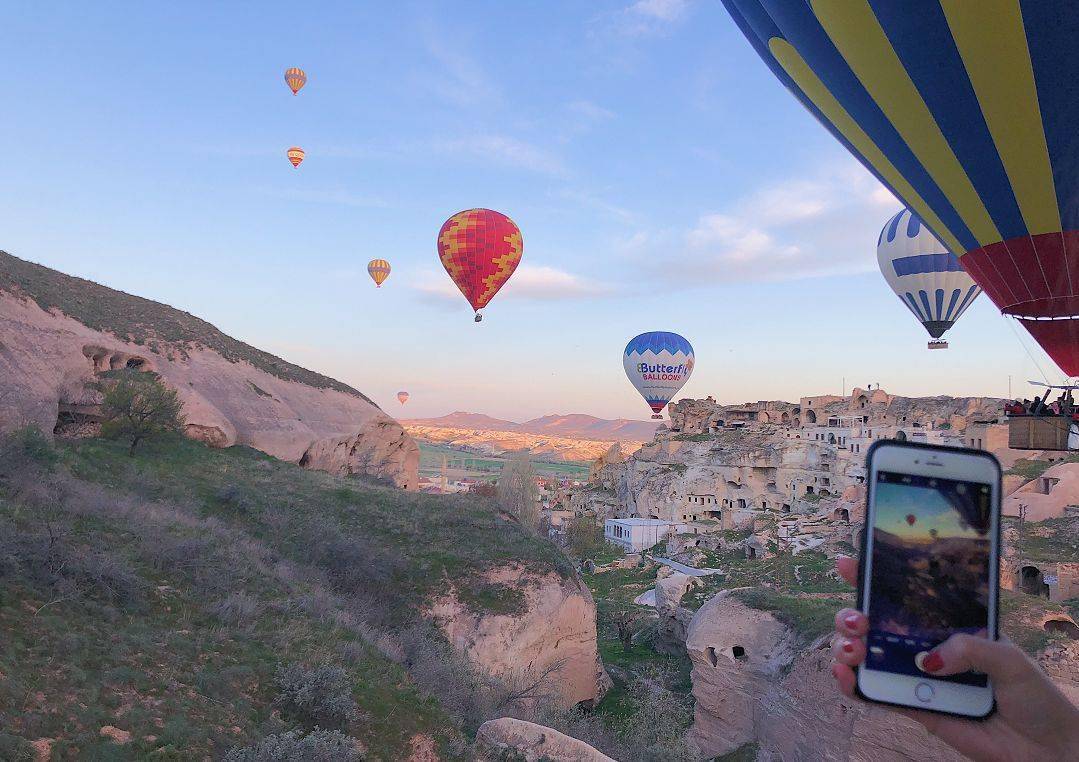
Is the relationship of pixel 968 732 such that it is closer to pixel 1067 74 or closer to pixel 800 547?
pixel 1067 74

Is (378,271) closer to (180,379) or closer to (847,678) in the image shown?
(180,379)

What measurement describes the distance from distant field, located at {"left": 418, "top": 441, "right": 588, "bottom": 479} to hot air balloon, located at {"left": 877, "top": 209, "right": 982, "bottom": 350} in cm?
10269

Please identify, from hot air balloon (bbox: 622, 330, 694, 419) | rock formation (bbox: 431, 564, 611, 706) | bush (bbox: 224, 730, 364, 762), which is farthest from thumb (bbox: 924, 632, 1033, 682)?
hot air balloon (bbox: 622, 330, 694, 419)

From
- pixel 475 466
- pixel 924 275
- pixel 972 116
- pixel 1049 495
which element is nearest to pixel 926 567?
pixel 972 116

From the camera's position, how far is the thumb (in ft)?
7.41

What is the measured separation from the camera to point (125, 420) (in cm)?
1912

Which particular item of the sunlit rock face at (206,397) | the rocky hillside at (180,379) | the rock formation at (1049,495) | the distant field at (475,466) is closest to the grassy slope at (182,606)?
the sunlit rock face at (206,397)

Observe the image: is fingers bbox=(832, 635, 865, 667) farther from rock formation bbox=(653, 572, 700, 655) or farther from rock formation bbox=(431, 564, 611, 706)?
rock formation bbox=(653, 572, 700, 655)

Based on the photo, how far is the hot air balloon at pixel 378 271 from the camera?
157 ft

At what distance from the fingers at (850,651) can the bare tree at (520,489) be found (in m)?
48.5

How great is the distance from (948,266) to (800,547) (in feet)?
54.7

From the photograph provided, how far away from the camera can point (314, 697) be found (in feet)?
25.3

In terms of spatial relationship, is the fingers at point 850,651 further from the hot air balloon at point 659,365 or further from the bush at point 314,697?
the hot air balloon at point 659,365

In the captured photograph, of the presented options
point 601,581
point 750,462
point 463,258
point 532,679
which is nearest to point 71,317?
point 463,258
